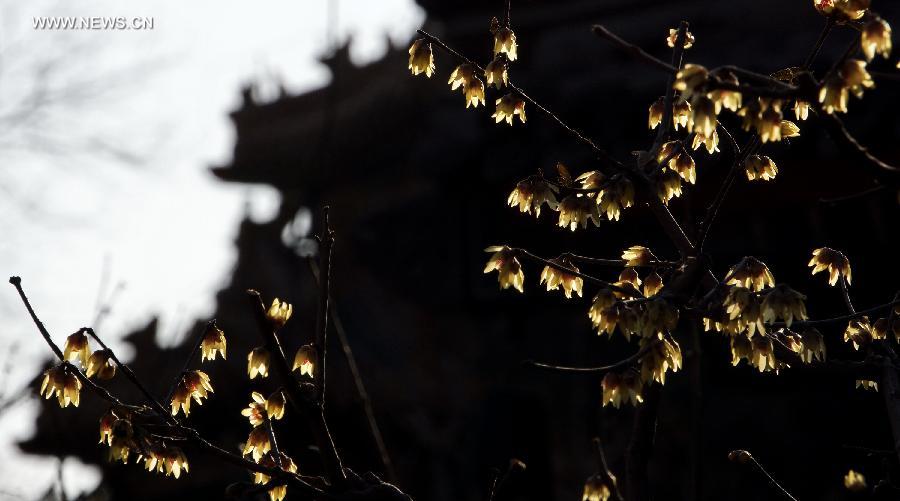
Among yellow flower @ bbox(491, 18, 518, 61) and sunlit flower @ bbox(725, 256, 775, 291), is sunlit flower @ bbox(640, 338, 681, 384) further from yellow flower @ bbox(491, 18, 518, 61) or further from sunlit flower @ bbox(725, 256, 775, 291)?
yellow flower @ bbox(491, 18, 518, 61)

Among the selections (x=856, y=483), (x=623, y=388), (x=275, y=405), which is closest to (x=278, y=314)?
(x=275, y=405)

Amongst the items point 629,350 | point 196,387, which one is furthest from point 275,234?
point 196,387

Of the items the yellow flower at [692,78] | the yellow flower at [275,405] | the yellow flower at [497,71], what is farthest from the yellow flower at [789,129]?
the yellow flower at [275,405]

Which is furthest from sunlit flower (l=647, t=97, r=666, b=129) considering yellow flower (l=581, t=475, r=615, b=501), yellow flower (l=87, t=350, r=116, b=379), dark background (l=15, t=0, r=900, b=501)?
dark background (l=15, t=0, r=900, b=501)

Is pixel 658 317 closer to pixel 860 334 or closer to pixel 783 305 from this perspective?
pixel 783 305

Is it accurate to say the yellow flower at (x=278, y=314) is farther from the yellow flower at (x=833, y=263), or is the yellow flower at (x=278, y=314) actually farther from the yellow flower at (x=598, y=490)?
the yellow flower at (x=833, y=263)
